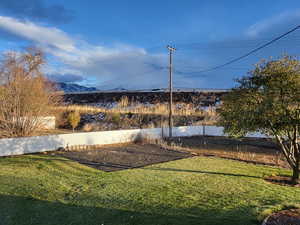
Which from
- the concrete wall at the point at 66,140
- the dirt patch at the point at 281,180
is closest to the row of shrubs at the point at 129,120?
the concrete wall at the point at 66,140

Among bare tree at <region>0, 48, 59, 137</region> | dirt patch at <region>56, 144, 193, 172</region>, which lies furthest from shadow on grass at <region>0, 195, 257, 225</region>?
bare tree at <region>0, 48, 59, 137</region>

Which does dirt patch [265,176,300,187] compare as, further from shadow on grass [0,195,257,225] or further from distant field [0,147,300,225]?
shadow on grass [0,195,257,225]

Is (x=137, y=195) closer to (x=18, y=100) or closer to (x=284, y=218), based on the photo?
(x=284, y=218)

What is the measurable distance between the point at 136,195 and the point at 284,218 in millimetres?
3138

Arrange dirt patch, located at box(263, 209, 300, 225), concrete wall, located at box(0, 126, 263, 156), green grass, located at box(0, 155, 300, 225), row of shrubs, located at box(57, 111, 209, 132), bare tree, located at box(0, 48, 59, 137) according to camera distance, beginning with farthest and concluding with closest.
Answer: row of shrubs, located at box(57, 111, 209, 132)
bare tree, located at box(0, 48, 59, 137)
concrete wall, located at box(0, 126, 263, 156)
green grass, located at box(0, 155, 300, 225)
dirt patch, located at box(263, 209, 300, 225)

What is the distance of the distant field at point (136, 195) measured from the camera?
4.45m

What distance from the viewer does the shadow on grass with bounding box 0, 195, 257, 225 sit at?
4.24 meters

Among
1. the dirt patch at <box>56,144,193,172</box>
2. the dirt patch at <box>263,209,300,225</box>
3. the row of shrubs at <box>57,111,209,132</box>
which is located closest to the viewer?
the dirt patch at <box>263,209,300,225</box>

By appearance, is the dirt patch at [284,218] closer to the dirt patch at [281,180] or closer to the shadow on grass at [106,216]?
the shadow on grass at [106,216]

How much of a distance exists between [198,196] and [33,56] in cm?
1785

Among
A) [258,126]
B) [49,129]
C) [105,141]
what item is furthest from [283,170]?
[49,129]

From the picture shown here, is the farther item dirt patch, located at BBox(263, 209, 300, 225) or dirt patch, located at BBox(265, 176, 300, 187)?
dirt patch, located at BBox(265, 176, 300, 187)

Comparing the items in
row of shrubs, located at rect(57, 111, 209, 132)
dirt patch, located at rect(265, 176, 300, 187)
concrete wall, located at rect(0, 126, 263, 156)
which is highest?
row of shrubs, located at rect(57, 111, 209, 132)

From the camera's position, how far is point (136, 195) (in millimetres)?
5652
